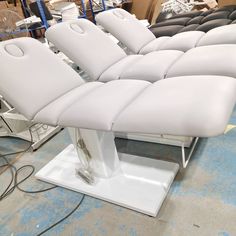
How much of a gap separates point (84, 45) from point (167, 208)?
1.05m

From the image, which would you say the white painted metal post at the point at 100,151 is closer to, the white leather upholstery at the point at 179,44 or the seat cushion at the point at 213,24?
the white leather upholstery at the point at 179,44

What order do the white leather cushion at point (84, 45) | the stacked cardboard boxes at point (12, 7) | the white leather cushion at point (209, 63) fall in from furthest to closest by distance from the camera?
1. the stacked cardboard boxes at point (12, 7)
2. the white leather cushion at point (84, 45)
3. the white leather cushion at point (209, 63)

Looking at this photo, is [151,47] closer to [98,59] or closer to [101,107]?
[98,59]

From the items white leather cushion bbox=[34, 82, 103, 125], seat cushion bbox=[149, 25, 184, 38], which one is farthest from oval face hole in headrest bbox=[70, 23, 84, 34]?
seat cushion bbox=[149, 25, 184, 38]

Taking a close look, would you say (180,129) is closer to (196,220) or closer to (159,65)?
(196,220)

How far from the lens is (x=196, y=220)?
101cm

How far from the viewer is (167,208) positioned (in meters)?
1.09

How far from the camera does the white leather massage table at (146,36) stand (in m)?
1.65

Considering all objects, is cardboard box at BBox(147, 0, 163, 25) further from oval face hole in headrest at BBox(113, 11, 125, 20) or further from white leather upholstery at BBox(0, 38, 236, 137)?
white leather upholstery at BBox(0, 38, 236, 137)

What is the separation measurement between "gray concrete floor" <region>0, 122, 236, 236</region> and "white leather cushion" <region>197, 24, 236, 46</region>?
0.60 meters

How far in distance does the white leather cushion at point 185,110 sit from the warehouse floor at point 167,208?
20.2 inches

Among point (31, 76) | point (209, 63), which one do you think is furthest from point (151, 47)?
point (31, 76)

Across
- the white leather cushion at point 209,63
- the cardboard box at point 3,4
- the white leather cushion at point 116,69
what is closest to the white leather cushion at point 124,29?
the white leather cushion at point 116,69

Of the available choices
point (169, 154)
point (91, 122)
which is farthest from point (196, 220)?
point (91, 122)
